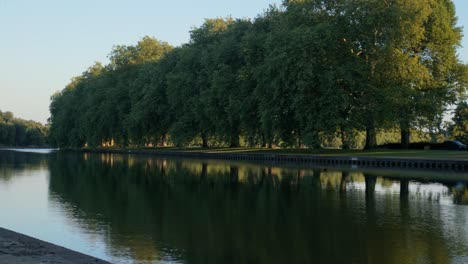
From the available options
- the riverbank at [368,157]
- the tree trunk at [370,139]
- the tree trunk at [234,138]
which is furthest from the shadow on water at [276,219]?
the tree trunk at [234,138]

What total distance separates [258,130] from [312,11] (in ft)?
58.4

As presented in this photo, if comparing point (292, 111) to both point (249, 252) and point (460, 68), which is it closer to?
point (460, 68)

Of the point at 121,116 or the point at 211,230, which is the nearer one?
the point at 211,230

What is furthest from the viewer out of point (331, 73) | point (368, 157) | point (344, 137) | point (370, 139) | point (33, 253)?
point (344, 137)

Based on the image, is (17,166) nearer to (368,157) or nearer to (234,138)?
(234,138)

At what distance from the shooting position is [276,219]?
2339cm

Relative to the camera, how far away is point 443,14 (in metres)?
71.6

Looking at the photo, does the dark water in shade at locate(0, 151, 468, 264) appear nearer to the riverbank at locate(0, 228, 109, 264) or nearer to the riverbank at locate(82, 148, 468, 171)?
the riverbank at locate(0, 228, 109, 264)

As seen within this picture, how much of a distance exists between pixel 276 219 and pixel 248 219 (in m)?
1.13

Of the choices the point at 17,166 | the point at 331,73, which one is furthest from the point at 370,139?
the point at 17,166

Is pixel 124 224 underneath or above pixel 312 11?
underneath

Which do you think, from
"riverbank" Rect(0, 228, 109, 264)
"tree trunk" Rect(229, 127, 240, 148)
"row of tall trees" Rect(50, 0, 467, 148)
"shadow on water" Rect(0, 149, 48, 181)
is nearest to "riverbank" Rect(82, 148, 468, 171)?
A: "row of tall trees" Rect(50, 0, 467, 148)

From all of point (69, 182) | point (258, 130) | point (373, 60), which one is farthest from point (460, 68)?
point (69, 182)

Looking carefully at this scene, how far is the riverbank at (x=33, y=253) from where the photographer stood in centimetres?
1394
